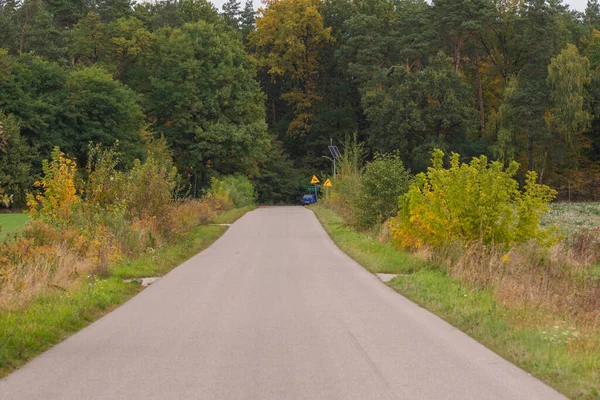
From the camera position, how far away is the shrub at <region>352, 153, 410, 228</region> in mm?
27750

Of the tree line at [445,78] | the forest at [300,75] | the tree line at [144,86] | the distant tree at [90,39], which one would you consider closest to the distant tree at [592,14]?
the tree line at [445,78]

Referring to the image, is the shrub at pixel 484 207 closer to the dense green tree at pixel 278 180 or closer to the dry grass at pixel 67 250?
the dry grass at pixel 67 250

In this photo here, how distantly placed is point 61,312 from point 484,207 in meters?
10.4

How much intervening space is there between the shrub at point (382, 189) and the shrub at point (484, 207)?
31.0 feet

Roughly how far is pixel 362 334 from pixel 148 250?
12.0 metres

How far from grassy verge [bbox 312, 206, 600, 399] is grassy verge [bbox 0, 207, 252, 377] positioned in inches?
223

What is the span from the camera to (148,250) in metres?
20.6

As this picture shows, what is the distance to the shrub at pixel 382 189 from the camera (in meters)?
27.8

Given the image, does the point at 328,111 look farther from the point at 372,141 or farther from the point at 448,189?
the point at 448,189

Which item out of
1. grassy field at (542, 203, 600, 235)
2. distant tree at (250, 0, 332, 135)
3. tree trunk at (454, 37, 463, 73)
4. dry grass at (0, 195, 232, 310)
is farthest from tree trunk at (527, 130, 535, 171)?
dry grass at (0, 195, 232, 310)

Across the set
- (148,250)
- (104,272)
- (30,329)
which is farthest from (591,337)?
(148,250)

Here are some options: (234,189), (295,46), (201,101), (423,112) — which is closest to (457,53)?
(423,112)

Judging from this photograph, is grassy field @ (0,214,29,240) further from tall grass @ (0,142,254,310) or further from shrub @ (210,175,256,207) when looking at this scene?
shrub @ (210,175,256,207)

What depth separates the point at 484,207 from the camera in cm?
1717
